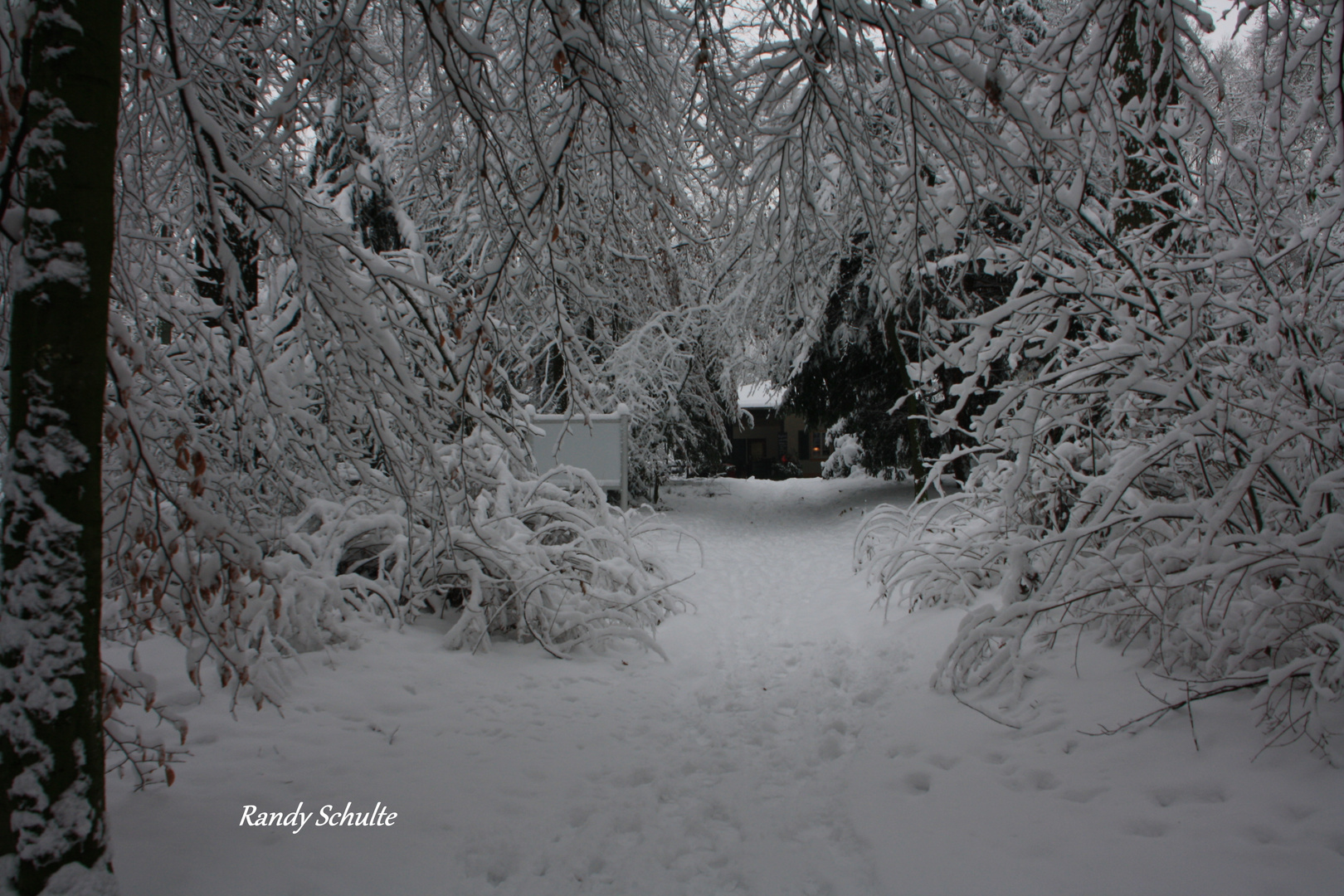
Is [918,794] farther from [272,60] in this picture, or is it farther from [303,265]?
[272,60]

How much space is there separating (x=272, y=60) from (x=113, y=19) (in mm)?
1493

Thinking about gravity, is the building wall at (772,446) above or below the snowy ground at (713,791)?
above

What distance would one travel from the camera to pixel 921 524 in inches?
226

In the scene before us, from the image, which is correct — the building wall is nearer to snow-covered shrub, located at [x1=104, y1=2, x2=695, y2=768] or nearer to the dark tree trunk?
snow-covered shrub, located at [x1=104, y1=2, x2=695, y2=768]

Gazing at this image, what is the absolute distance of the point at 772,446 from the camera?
37062mm

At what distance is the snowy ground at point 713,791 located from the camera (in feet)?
7.45

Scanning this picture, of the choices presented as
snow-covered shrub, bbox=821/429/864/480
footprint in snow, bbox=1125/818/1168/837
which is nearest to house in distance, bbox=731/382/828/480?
snow-covered shrub, bbox=821/429/864/480

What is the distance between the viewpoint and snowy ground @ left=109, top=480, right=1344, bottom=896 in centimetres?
227

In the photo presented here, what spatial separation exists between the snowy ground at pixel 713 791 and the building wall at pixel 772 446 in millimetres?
31185

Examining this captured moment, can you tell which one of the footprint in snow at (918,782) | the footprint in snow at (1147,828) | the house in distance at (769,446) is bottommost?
the footprint in snow at (918,782)

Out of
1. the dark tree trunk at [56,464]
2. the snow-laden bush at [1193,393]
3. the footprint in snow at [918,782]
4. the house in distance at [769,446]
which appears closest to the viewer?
the dark tree trunk at [56,464]

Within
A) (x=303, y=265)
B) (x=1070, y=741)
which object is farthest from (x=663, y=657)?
(x=303, y=265)

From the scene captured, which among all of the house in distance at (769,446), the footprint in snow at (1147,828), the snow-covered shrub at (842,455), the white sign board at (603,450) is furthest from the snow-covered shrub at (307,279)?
the house in distance at (769,446)

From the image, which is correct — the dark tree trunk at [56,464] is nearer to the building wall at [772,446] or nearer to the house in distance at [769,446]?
the house in distance at [769,446]
